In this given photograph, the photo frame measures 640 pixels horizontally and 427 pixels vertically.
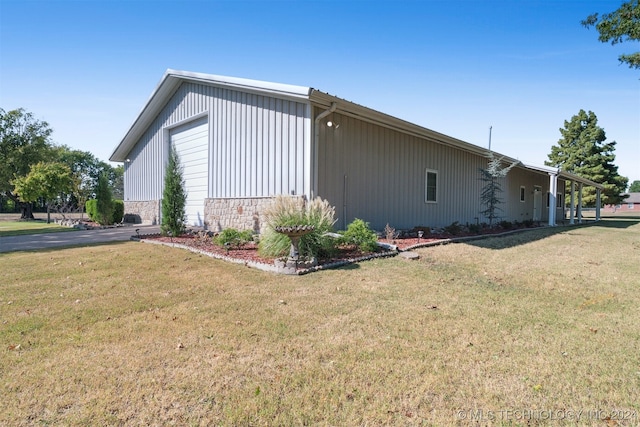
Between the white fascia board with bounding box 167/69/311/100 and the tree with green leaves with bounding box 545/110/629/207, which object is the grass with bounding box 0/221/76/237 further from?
the tree with green leaves with bounding box 545/110/629/207

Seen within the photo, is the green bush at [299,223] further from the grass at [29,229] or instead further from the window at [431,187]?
the grass at [29,229]

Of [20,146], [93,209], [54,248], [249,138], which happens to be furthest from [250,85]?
[20,146]

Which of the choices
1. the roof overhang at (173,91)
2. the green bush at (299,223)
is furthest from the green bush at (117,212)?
the green bush at (299,223)

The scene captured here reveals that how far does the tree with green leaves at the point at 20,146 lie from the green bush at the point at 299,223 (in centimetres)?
2977

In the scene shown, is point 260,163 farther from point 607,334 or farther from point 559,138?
point 559,138

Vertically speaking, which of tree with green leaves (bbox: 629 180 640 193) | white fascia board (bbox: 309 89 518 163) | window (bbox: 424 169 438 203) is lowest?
window (bbox: 424 169 438 203)

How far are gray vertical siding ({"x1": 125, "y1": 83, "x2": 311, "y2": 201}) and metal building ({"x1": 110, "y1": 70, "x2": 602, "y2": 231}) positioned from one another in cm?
3

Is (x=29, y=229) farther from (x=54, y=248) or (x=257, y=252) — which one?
(x=257, y=252)

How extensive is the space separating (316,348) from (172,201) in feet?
26.0

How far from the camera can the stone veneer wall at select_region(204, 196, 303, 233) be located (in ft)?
29.8

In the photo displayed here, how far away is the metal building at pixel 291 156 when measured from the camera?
8180mm

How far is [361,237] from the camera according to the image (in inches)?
275

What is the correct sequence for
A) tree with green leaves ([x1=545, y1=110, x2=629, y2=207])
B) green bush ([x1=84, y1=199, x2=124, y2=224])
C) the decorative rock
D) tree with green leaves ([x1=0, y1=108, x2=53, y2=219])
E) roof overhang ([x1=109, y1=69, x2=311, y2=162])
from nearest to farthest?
the decorative rock, roof overhang ([x1=109, y1=69, x2=311, y2=162]), green bush ([x1=84, y1=199, x2=124, y2=224]), tree with green leaves ([x1=0, y1=108, x2=53, y2=219]), tree with green leaves ([x1=545, y1=110, x2=629, y2=207])

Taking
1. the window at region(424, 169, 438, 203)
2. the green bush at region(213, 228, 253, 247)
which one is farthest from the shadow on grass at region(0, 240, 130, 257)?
the window at region(424, 169, 438, 203)
